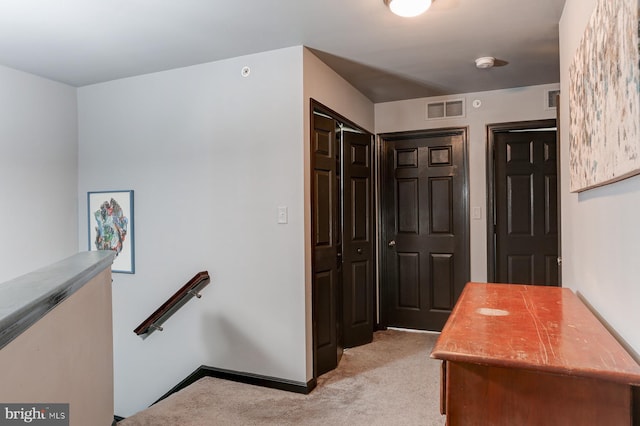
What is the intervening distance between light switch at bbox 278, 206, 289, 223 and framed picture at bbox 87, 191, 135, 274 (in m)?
1.45

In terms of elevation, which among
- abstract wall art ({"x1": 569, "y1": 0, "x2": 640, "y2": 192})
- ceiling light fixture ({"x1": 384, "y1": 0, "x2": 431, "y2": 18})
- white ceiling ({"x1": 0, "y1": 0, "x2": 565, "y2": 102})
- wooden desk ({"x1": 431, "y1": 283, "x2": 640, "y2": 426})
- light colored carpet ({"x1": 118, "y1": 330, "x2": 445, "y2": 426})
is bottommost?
light colored carpet ({"x1": 118, "y1": 330, "x2": 445, "y2": 426})

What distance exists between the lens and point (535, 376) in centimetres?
105

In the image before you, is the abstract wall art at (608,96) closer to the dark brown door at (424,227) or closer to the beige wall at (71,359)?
the beige wall at (71,359)

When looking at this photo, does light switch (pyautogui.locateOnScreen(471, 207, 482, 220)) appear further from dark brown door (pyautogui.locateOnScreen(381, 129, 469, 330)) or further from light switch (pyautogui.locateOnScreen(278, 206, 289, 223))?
light switch (pyautogui.locateOnScreen(278, 206, 289, 223))

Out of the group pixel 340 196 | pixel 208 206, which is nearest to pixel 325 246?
pixel 340 196

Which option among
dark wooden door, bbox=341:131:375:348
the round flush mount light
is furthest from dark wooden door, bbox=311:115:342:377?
the round flush mount light

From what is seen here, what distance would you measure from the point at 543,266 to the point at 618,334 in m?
2.86

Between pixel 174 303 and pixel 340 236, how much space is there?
4.81ft

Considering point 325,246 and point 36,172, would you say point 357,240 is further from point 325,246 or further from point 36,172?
point 36,172

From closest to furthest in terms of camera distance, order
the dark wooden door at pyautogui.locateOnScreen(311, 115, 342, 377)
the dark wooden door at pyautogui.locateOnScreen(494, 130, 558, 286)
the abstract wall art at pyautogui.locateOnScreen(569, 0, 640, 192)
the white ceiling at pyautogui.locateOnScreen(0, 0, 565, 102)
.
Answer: the abstract wall art at pyautogui.locateOnScreen(569, 0, 640, 192) → the white ceiling at pyautogui.locateOnScreen(0, 0, 565, 102) → the dark wooden door at pyautogui.locateOnScreen(311, 115, 342, 377) → the dark wooden door at pyautogui.locateOnScreen(494, 130, 558, 286)

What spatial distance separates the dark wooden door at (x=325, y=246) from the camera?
307 centimetres

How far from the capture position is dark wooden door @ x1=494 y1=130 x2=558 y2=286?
3875 millimetres

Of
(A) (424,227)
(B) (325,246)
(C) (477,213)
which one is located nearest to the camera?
(B) (325,246)

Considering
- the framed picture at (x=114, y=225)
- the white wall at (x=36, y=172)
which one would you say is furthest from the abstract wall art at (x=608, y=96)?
the white wall at (x=36, y=172)
